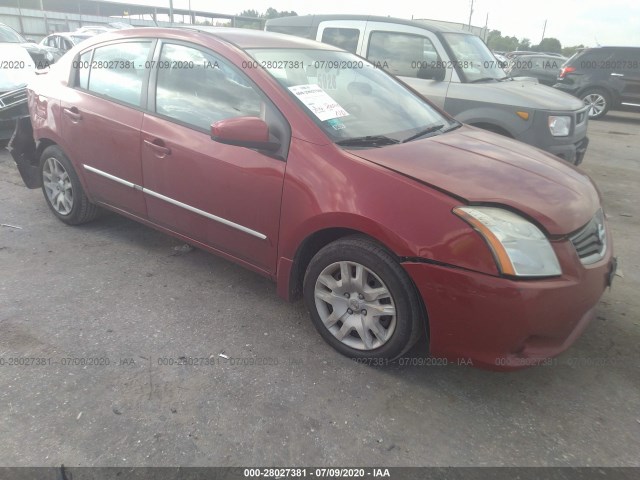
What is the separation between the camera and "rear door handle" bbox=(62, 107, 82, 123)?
3668mm

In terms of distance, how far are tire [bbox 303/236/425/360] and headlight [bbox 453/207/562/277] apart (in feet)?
1.38

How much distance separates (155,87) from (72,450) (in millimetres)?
2254

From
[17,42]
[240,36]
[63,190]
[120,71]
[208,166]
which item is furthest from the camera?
[17,42]

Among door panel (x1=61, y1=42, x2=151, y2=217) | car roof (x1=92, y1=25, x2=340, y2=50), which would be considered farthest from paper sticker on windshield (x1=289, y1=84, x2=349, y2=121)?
door panel (x1=61, y1=42, x2=151, y2=217)

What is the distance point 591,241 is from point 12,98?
7.06 metres

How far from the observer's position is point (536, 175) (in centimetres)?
255

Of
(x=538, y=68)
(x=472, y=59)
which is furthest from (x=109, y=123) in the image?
(x=538, y=68)

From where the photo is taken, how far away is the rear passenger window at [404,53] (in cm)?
573

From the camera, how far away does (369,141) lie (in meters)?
2.69

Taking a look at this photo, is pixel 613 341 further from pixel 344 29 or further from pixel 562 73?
pixel 562 73

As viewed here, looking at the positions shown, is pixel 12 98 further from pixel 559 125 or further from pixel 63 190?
pixel 559 125

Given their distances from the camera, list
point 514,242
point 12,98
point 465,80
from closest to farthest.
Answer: point 514,242
point 465,80
point 12,98

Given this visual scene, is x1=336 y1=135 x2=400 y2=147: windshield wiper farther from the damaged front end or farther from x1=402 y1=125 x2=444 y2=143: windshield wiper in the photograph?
the damaged front end

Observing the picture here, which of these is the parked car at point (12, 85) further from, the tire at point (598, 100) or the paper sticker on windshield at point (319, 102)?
the tire at point (598, 100)
